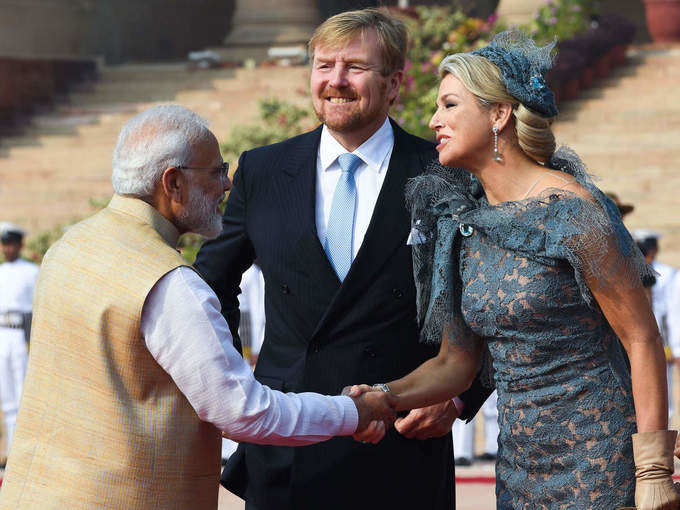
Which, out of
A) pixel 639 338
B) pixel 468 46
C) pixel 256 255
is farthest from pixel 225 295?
pixel 468 46

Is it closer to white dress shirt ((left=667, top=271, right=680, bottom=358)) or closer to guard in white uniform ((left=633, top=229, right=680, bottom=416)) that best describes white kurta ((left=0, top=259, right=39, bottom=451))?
guard in white uniform ((left=633, top=229, right=680, bottom=416))

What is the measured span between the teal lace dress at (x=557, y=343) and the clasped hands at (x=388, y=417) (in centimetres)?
35

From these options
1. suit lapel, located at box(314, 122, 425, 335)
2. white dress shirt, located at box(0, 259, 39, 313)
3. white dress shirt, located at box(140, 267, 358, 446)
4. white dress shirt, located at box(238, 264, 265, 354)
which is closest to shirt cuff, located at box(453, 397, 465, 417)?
suit lapel, located at box(314, 122, 425, 335)

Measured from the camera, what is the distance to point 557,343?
3.00m

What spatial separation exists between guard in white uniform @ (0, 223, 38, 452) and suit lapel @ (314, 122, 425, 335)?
641cm

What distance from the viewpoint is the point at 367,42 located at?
3670 millimetres

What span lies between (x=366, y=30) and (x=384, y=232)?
2.20 feet

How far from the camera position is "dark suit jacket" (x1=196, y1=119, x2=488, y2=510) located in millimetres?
3521

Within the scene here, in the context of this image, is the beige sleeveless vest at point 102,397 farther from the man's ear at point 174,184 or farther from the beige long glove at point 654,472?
the beige long glove at point 654,472

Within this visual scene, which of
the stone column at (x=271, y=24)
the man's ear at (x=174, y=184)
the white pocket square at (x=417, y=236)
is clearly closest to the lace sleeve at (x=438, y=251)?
the white pocket square at (x=417, y=236)

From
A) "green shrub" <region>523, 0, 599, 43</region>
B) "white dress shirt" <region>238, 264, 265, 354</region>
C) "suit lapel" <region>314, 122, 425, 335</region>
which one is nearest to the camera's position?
"suit lapel" <region>314, 122, 425, 335</region>

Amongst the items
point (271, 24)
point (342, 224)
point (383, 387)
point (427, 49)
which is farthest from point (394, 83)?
point (271, 24)

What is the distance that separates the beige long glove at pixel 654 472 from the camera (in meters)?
2.83

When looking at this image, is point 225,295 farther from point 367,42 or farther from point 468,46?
point 468,46
